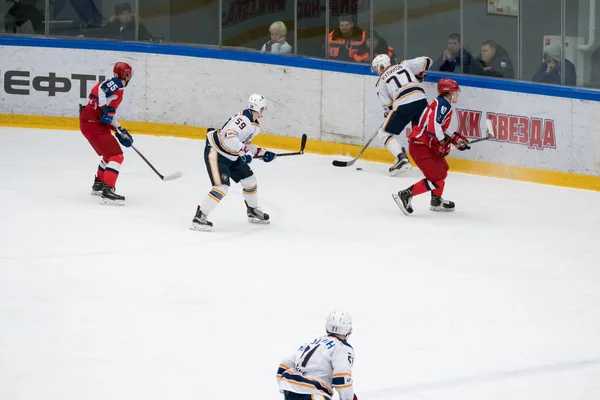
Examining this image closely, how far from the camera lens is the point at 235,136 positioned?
8.51 metres

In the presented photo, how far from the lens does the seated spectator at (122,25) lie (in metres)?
12.3

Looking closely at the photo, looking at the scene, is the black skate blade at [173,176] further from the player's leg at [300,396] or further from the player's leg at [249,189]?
the player's leg at [300,396]

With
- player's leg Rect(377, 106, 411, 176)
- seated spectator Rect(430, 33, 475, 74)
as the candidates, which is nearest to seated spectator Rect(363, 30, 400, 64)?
seated spectator Rect(430, 33, 475, 74)

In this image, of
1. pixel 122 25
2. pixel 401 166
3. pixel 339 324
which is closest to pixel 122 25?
pixel 122 25

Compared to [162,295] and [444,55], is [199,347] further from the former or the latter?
[444,55]

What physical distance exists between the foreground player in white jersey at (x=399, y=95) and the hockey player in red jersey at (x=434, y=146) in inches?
48.6

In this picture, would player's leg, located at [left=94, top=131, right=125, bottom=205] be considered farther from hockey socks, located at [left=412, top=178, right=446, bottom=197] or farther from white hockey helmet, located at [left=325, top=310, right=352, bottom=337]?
white hockey helmet, located at [left=325, top=310, right=352, bottom=337]

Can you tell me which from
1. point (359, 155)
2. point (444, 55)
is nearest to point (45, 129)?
point (359, 155)

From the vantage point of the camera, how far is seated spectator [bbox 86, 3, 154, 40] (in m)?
12.3

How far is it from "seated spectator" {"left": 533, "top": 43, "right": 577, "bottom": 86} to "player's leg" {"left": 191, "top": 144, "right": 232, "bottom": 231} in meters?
3.11

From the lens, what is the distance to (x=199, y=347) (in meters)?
6.30

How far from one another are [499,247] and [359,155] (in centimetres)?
278

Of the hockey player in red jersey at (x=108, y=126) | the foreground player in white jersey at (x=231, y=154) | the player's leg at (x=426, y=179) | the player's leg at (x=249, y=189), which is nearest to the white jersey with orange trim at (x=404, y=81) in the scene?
the player's leg at (x=426, y=179)

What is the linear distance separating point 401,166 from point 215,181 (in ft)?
8.21
